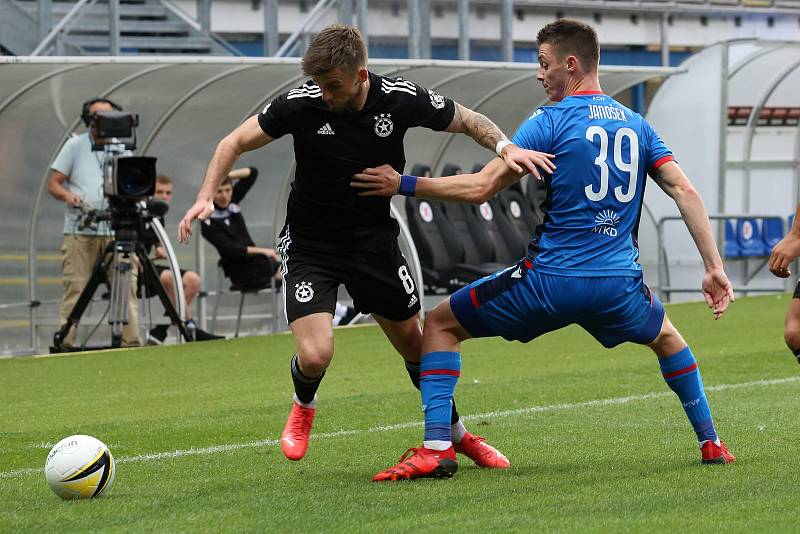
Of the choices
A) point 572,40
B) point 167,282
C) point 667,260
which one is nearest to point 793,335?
point 572,40

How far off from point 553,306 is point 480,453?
2.89 ft

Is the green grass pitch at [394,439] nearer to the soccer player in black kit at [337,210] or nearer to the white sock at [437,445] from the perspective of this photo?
the white sock at [437,445]

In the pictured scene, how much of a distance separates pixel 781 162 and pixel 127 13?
31.0 feet

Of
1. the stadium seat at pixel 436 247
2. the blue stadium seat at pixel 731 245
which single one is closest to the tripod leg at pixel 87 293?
the stadium seat at pixel 436 247

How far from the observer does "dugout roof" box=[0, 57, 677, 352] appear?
14.0 metres

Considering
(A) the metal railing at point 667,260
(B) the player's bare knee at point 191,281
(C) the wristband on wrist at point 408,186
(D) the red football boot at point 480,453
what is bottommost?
(A) the metal railing at point 667,260

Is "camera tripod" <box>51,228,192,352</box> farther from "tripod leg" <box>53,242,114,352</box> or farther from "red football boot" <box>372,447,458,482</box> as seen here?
"red football boot" <box>372,447,458,482</box>

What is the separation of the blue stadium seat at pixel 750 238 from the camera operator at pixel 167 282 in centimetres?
847

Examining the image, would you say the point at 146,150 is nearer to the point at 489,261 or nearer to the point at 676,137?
the point at 489,261

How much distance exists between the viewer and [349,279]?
6.50 meters

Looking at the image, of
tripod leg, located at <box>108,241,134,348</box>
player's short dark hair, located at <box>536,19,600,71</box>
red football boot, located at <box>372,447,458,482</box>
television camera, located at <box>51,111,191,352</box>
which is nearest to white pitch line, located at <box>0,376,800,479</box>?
red football boot, located at <box>372,447,458,482</box>

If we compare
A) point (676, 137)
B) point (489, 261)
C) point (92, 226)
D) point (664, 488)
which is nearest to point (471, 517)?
point (664, 488)

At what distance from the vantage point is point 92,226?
44.6 feet

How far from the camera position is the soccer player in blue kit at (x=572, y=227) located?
599 centimetres
